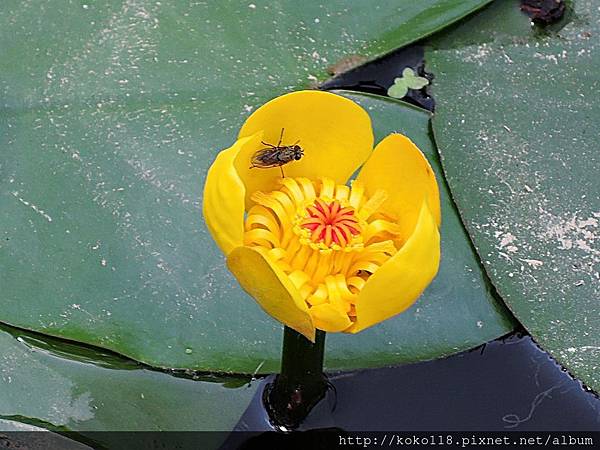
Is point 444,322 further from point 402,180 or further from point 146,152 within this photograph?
point 146,152

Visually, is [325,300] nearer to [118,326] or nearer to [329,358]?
[329,358]

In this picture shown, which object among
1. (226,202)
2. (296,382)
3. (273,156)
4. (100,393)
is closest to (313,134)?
(273,156)

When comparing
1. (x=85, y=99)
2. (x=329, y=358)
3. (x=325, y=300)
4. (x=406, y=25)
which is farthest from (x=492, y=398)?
(x=85, y=99)

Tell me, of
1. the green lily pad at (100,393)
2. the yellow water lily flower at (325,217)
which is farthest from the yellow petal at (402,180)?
the green lily pad at (100,393)

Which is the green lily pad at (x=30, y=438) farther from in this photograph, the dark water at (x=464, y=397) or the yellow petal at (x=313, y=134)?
the yellow petal at (x=313, y=134)

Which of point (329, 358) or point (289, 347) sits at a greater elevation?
point (289, 347)
